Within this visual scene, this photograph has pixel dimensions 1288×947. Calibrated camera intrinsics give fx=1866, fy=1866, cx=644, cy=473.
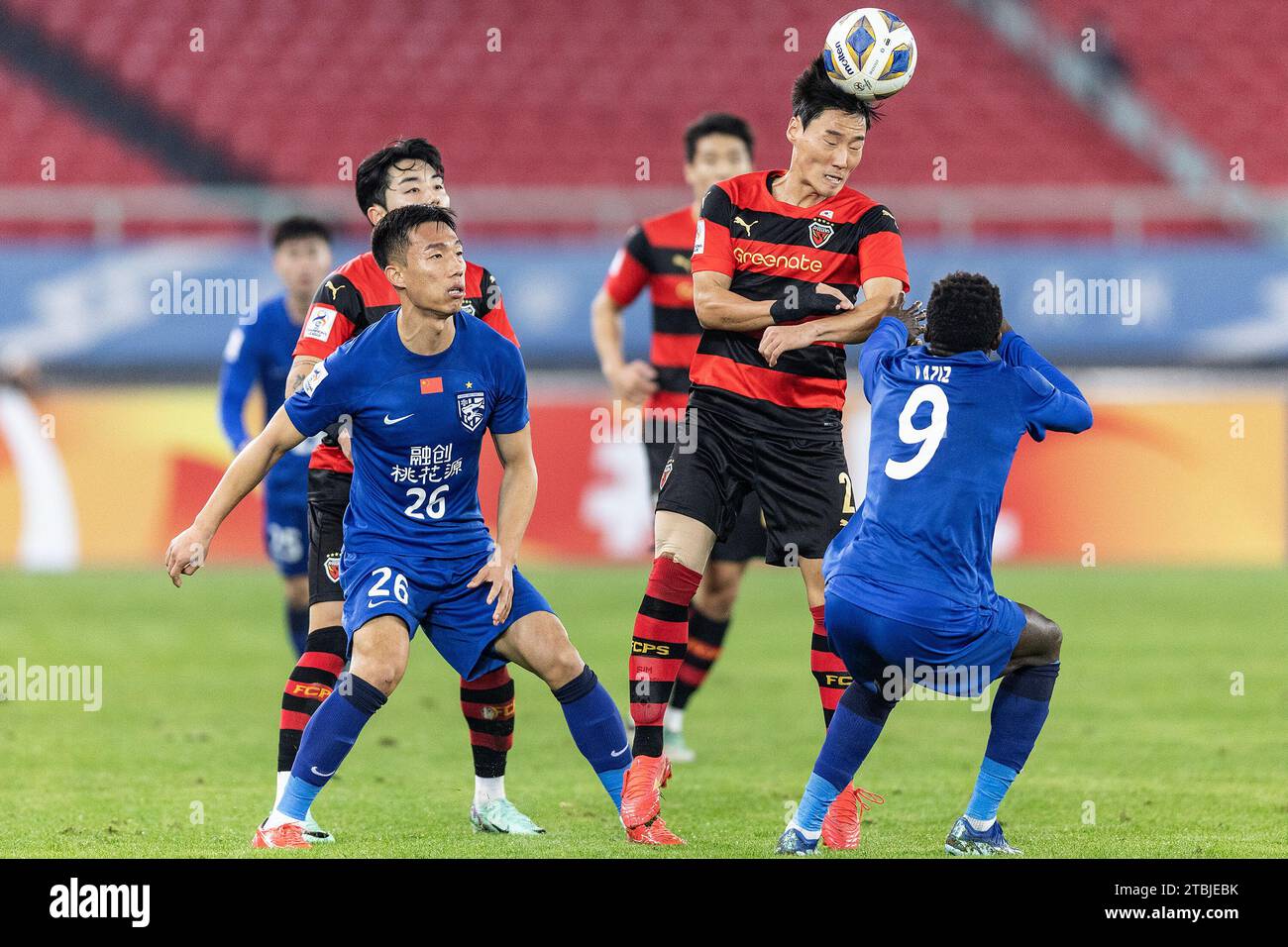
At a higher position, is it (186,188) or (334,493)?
(186,188)

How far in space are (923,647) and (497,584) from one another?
1.33 metres

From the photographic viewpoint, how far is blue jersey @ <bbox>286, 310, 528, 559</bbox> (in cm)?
575

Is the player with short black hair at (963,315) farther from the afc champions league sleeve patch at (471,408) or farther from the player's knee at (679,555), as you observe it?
the afc champions league sleeve patch at (471,408)

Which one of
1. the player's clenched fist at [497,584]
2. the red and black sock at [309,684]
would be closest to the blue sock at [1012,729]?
the player's clenched fist at [497,584]

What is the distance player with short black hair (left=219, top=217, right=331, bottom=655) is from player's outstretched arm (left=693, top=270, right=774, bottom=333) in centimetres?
249

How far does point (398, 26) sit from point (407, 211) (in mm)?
14530

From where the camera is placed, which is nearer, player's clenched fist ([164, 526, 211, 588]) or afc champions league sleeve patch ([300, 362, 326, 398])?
player's clenched fist ([164, 526, 211, 588])

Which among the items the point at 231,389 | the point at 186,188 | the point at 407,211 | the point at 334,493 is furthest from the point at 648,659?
the point at 186,188

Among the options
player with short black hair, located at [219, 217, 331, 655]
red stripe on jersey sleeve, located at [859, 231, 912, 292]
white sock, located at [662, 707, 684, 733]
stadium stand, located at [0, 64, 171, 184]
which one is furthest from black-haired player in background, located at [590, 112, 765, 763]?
stadium stand, located at [0, 64, 171, 184]

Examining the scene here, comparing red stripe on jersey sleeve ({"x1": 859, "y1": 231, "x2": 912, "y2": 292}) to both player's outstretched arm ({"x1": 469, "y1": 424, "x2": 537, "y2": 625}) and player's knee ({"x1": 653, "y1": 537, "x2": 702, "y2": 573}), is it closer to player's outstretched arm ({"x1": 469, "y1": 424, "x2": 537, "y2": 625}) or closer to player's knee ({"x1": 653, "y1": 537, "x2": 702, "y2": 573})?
player's knee ({"x1": 653, "y1": 537, "x2": 702, "y2": 573})

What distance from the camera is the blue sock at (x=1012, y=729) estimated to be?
5742mm

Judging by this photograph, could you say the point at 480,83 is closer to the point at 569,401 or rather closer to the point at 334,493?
the point at 569,401

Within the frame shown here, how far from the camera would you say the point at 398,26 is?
64.5ft

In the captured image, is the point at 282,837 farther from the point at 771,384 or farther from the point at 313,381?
the point at 771,384
